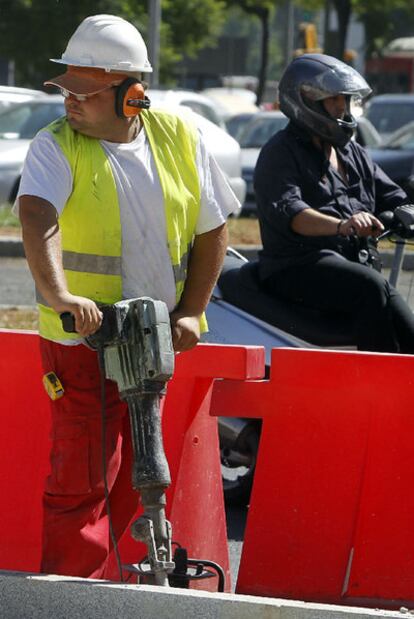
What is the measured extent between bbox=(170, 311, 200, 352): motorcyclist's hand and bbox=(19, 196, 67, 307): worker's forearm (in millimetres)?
438

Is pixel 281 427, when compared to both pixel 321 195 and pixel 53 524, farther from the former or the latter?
pixel 321 195

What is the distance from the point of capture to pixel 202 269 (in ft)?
14.9

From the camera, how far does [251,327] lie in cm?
627

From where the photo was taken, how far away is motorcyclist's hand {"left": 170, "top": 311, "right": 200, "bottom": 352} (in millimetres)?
4414

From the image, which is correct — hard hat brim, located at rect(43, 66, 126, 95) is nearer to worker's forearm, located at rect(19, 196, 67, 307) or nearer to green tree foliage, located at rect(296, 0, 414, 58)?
worker's forearm, located at rect(19, 196, 67, 307)

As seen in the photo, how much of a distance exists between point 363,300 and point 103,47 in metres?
2.10

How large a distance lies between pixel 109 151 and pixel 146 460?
0.93 m

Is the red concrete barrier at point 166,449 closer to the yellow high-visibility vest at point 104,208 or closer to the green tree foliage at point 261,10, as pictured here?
the yellow high-visibility vest at point 104,208

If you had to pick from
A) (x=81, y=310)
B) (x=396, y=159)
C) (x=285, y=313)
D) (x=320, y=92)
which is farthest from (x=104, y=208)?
(x=396, y=159)

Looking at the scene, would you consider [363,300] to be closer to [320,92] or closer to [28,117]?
[320,92]

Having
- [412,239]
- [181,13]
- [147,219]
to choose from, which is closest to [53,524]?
[147,219]

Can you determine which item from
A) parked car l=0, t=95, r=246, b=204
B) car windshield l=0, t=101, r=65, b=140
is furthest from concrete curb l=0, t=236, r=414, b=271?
car windshield l=0, t=101, r=65, b=140

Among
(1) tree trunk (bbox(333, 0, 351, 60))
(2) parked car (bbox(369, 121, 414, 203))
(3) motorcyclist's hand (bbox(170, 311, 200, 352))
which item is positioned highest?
(3) motorcyclist's hand (bbox(170, 311, 200, 352))

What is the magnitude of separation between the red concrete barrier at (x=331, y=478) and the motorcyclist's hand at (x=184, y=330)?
25.6 inches
